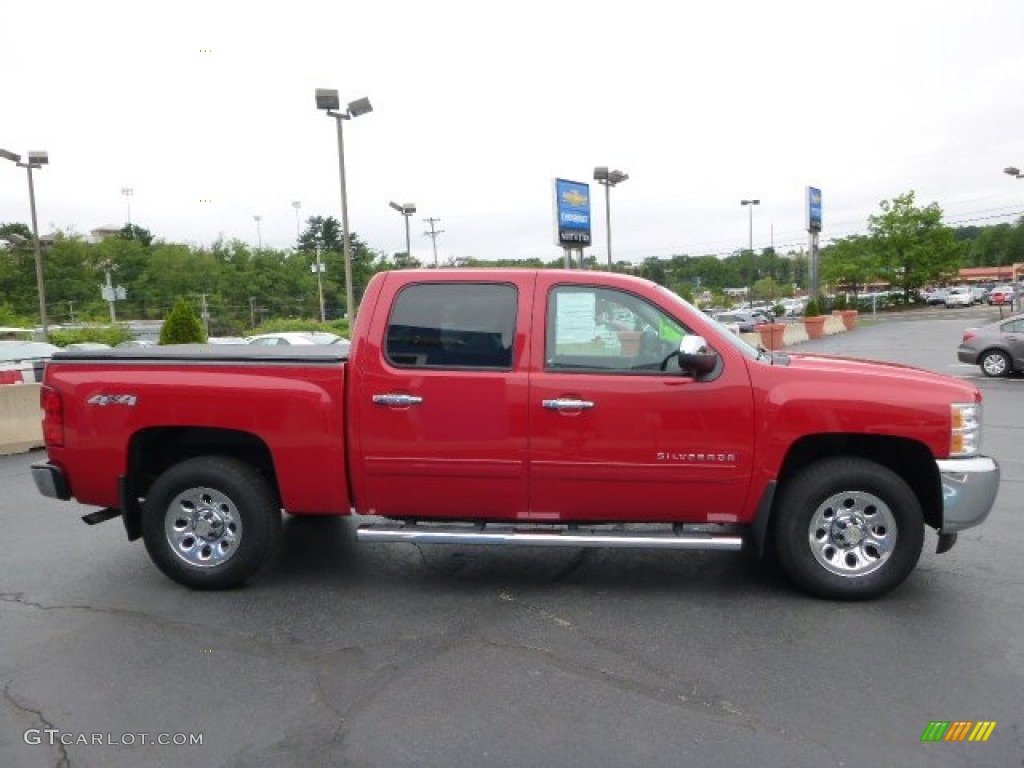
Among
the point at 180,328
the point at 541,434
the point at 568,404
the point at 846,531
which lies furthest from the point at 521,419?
the point at 180,328

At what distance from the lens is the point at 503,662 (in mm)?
3996

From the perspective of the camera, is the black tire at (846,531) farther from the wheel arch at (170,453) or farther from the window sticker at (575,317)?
the wheel arch at (170,453)

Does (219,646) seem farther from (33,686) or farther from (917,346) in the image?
(917,346)

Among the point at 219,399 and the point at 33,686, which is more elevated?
the point at 219,399

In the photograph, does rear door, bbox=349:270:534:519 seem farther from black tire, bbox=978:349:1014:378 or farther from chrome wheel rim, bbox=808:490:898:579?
black tire, bbox=978:349:1014:378

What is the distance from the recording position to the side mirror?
4359 mm

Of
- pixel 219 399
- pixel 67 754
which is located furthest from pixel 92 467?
pixel 67 754

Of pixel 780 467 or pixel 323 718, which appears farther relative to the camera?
pixel 780 467

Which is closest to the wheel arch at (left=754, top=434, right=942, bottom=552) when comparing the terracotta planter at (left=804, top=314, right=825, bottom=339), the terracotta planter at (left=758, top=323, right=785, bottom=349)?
the terracotta planter at (left=758, top=323, right=785, bottom=349)

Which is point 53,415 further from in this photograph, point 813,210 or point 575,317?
point 813,210

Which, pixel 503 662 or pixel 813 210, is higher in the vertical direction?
pixel 813 210

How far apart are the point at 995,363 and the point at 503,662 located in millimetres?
17272

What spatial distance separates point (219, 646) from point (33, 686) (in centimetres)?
84

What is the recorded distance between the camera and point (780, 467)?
180 inches
